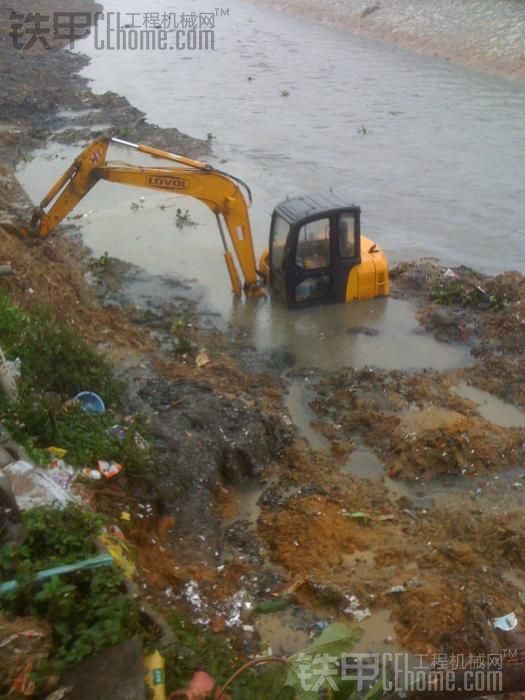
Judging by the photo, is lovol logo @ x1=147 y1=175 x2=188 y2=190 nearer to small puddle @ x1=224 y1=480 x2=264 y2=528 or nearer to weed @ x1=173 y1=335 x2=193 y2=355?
weed @ x1=173 y1=335 x2=193 y2=355

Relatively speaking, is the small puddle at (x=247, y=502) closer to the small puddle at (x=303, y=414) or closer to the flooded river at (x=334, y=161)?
the small puddle at (x=303, y=414)

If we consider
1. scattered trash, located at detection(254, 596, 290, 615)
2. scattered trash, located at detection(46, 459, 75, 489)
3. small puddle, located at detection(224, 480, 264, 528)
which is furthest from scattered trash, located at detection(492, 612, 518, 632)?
scattered trash, located at detection(46, 459, 75, 489)

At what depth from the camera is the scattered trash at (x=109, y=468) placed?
673 cm

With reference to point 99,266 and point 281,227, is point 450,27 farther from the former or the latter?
point 281,227

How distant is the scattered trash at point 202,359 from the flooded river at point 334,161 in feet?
3.18

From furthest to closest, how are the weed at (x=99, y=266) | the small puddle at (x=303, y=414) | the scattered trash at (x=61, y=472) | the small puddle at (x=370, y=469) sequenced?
the weed at (x=99, y=266) < the small puddle at (x=303, y=414) < the small puddle at (x=370, y=469) < the scattered trash at (x=61, y=472)

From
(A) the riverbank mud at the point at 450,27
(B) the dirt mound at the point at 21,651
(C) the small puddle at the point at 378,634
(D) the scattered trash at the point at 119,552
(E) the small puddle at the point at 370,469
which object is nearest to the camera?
(B) the dirt mound at the point at 21,651

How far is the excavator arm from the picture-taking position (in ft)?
35.6

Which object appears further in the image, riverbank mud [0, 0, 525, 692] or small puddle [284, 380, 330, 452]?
small puddle [284, 380, 330, 452]

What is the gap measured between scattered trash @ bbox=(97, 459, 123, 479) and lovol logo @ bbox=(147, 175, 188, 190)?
16.8 feet

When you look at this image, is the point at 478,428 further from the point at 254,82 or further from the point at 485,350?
the point at 254,82

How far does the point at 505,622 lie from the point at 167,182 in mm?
7075

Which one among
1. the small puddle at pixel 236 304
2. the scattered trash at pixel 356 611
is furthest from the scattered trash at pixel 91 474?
the small puddle at pixel 236 304

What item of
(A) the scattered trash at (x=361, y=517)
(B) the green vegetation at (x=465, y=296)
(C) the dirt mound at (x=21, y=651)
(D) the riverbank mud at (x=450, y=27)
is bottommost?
(A) the scattered trash at (x=361, y=517)
